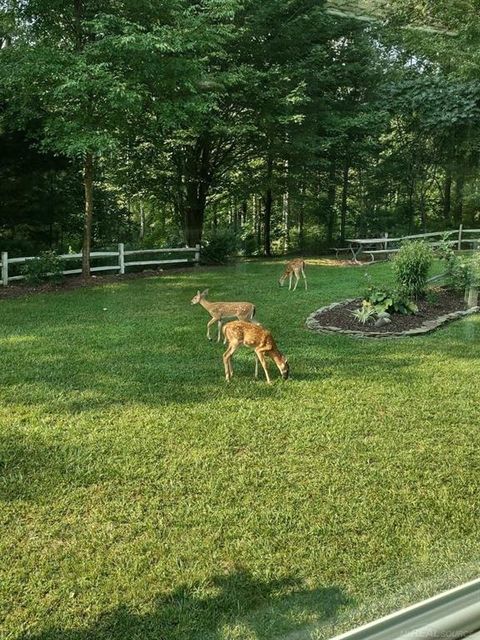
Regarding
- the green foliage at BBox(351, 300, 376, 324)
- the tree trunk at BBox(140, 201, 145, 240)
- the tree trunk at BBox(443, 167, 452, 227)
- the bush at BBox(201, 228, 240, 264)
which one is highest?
the tree trunk at BBox(443, 167, 452, 227)

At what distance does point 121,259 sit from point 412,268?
18.9 ft

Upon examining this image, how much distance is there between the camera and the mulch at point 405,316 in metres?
5.27

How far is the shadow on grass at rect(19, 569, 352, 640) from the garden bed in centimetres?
355

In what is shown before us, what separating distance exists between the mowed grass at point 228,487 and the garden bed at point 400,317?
0.38 meters

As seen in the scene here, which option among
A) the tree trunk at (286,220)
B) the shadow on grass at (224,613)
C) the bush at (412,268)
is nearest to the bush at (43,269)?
the bush at (412,268)

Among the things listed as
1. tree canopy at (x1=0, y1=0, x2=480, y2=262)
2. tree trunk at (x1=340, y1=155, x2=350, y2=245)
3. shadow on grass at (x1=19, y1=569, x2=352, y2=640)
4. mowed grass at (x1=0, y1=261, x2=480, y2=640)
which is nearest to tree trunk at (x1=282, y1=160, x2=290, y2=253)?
tree canopy at (x1=0, y1=0, x2=480, y2=262)

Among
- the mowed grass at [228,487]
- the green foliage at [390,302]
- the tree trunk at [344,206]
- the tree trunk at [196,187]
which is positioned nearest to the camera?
the mowed grass at [228,487]

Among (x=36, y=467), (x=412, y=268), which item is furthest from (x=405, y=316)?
(x=36, y=467)

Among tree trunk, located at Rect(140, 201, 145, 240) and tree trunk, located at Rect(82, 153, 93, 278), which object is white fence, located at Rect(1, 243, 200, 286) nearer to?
tree trunk, located at Rect(82, 153, 93, 278)

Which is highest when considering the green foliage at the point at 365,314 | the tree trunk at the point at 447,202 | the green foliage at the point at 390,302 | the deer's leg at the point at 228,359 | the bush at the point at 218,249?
the tree trunk at the point at 447,202

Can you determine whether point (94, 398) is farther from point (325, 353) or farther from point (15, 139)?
point (15, 139)

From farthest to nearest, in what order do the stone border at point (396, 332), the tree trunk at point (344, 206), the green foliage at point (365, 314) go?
the tree trunk at point (344, 206) < the green foliage at point (365, 314) < the stone border at point (396, 332)

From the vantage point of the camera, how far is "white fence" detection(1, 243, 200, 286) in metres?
8.62

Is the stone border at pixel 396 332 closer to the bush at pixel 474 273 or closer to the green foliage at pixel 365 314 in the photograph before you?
the green foliage at pixel 365 314
